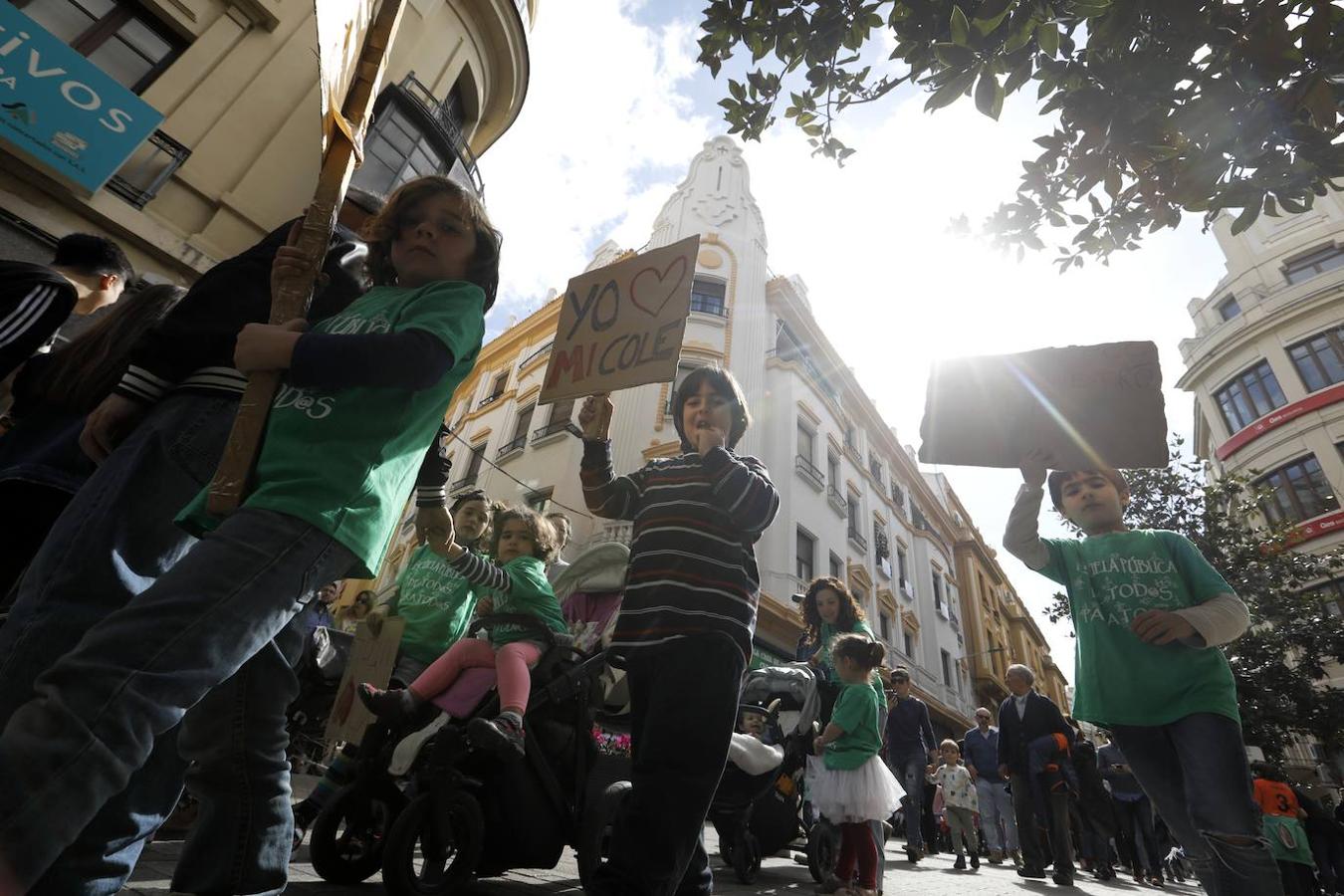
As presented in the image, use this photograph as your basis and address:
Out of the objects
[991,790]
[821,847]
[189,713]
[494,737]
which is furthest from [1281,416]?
[189,713]

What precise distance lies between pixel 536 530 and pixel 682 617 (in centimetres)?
198

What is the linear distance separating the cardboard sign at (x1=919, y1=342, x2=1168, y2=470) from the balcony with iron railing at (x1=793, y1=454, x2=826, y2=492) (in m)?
14.6

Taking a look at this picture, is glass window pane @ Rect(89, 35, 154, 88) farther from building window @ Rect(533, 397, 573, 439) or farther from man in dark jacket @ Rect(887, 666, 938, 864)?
man in dark jacket @ Rect(887, 666, 938, 864)

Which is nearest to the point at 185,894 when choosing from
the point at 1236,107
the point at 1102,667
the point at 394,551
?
the point at 1102,667

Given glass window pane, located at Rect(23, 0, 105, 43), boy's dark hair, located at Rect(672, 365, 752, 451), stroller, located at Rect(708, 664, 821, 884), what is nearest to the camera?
boy's dark hair, located at Rect(672, 365, 752, 451)

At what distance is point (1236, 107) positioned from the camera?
252 cm

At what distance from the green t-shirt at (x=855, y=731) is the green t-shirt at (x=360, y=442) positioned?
132 inches

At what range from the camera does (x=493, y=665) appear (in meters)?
2.86

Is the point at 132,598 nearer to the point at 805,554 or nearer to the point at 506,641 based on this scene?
the point at 506,641

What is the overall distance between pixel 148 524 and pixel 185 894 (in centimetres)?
79

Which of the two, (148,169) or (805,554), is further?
(805,554)

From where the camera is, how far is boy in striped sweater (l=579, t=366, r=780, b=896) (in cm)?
155

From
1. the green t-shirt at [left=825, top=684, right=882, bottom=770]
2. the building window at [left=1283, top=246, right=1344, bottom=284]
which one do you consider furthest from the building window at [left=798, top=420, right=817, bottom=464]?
the building window at [left=1283, top=246, right=1344, bottom=284]

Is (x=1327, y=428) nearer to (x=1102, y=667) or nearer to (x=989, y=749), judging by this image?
(x=989, y=749)
